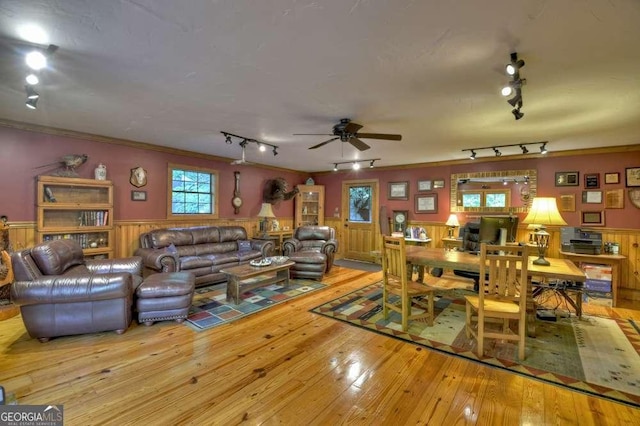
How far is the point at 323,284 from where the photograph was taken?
198 inches

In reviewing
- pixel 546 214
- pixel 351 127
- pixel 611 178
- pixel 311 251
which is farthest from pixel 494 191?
pixel 351 127

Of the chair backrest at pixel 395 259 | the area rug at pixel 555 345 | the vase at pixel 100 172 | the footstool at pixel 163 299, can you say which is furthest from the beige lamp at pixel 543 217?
the vase at pixel 100 172

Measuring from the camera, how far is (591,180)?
4914 mm

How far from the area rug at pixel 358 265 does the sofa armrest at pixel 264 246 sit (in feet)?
6.08

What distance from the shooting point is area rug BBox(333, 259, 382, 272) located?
6520mm

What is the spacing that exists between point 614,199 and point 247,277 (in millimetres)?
6041

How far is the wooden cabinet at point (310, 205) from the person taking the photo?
789 cm

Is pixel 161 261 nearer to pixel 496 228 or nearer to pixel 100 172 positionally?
pixel 100 172

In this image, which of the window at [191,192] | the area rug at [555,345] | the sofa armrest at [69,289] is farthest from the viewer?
the window at [191,192]

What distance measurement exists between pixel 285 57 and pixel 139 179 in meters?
4.18

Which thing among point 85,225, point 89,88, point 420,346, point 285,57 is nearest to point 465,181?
point 420,346

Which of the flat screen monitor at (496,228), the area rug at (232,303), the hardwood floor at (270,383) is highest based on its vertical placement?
the flat screen monitor at (496,228)

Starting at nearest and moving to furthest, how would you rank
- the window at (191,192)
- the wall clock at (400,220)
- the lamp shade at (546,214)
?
the lamp shade at (546,214)
the window at (191,192)
the wall clock at (400,220)

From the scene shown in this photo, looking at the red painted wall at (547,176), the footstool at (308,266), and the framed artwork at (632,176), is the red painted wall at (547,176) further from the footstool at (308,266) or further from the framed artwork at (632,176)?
the footstool at (308,266)
